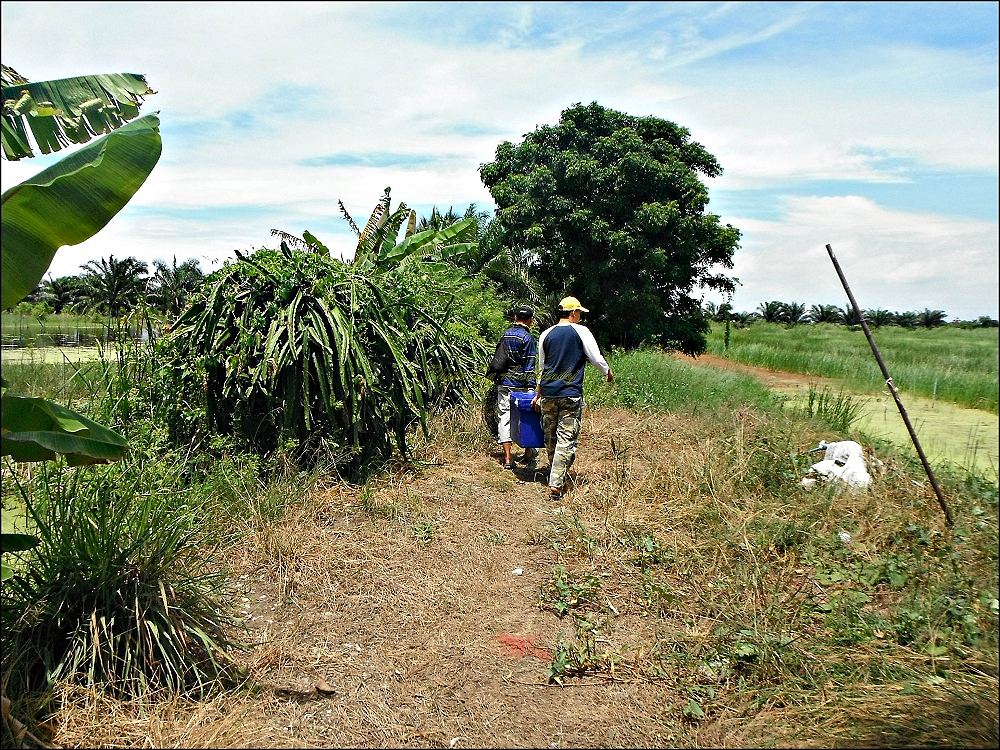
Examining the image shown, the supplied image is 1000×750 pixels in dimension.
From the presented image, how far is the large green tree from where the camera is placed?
2164 centimetres

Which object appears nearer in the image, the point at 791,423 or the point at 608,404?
the point at 791,423

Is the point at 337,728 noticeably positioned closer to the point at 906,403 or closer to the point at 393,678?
the point at 393,678

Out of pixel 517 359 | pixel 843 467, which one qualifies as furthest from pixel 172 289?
pixel 843 467

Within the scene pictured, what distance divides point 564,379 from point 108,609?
4.51m

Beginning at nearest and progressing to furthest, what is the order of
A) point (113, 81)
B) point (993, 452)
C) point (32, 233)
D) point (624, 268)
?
point (32, 233) → point (113, 81) → point (993, 452) → point (624, 268)

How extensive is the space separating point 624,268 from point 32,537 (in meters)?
19.9

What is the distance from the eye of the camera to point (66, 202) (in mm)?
3633

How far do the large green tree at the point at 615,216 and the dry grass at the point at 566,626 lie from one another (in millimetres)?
15015

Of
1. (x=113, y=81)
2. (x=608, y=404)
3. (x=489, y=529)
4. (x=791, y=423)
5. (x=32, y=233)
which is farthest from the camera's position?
(x=608, y=404)

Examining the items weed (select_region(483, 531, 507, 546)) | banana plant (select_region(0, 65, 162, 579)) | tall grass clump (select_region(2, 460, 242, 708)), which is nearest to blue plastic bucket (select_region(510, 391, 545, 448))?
weed (select_region(483, 531, 507, 546))

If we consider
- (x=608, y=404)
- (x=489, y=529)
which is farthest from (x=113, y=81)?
(x=608, y=404)

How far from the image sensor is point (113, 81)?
5328 mm

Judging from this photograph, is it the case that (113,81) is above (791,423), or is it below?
above

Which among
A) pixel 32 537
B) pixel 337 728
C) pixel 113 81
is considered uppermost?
pixel 113 81
